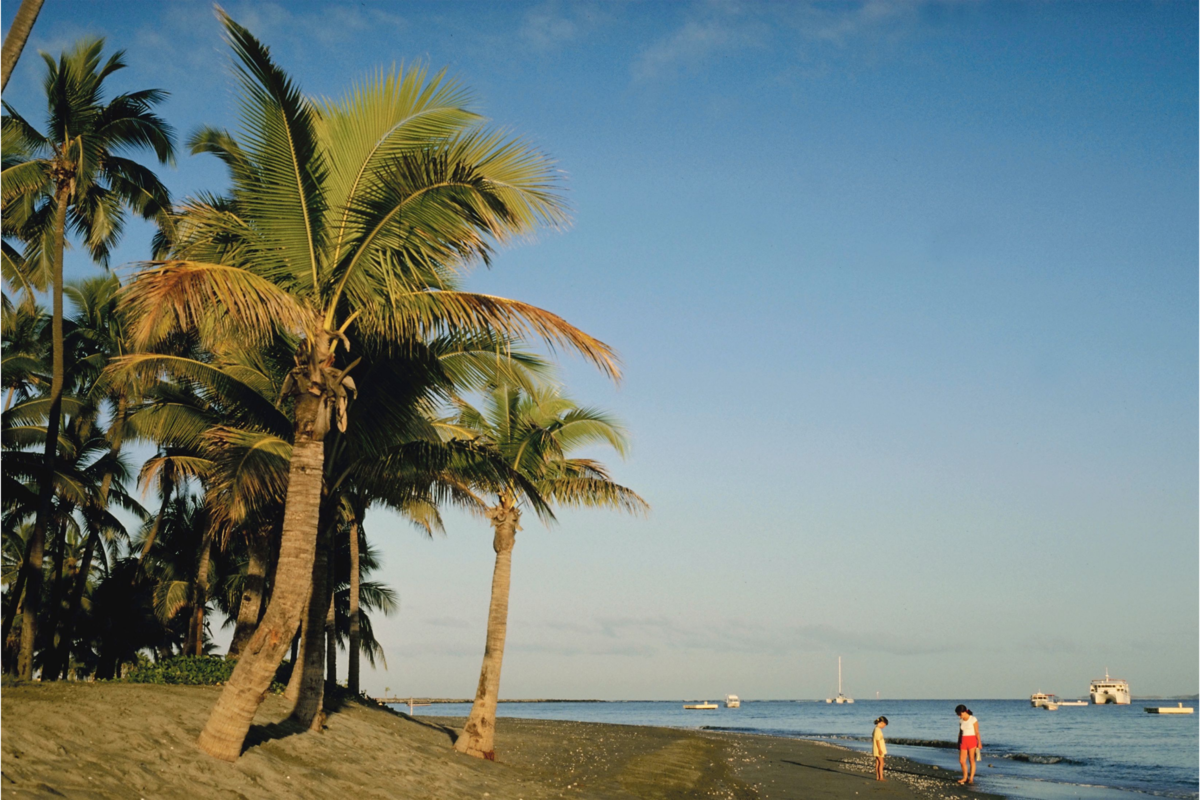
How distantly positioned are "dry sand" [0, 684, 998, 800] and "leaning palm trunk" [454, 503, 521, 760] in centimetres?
69

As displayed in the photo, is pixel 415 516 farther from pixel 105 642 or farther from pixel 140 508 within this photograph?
pixel 105 642

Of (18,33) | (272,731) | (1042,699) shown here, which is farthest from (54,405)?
(1042,699)

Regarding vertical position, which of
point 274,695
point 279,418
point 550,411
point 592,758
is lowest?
point 592,758

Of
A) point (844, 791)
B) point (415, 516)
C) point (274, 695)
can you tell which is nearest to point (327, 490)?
point (274, 695)

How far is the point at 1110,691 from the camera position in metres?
125

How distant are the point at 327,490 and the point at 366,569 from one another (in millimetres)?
24648

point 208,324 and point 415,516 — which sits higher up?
point 208,324

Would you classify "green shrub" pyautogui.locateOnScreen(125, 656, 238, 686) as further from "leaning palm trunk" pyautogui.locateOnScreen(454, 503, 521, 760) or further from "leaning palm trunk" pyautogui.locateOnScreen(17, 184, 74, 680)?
"leaning palm trunk" pyautogui.locateOnScreen(454, 503, 521, 760)

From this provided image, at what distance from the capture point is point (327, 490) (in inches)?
570

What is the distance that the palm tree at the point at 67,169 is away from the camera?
17.2 m

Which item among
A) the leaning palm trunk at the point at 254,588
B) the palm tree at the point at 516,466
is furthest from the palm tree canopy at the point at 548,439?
the leaning palm trunk at the point at 254,588

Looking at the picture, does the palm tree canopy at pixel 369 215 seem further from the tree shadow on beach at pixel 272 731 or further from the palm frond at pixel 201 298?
the tree shadow on beach at pixel 272 731

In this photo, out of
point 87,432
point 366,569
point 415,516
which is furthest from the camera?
point 366,569

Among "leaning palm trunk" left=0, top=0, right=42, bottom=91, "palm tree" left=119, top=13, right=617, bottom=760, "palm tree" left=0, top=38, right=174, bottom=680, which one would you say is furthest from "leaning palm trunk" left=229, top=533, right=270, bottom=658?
"leaning palm trunk" left=0, top=0, right=42, bottom=91
